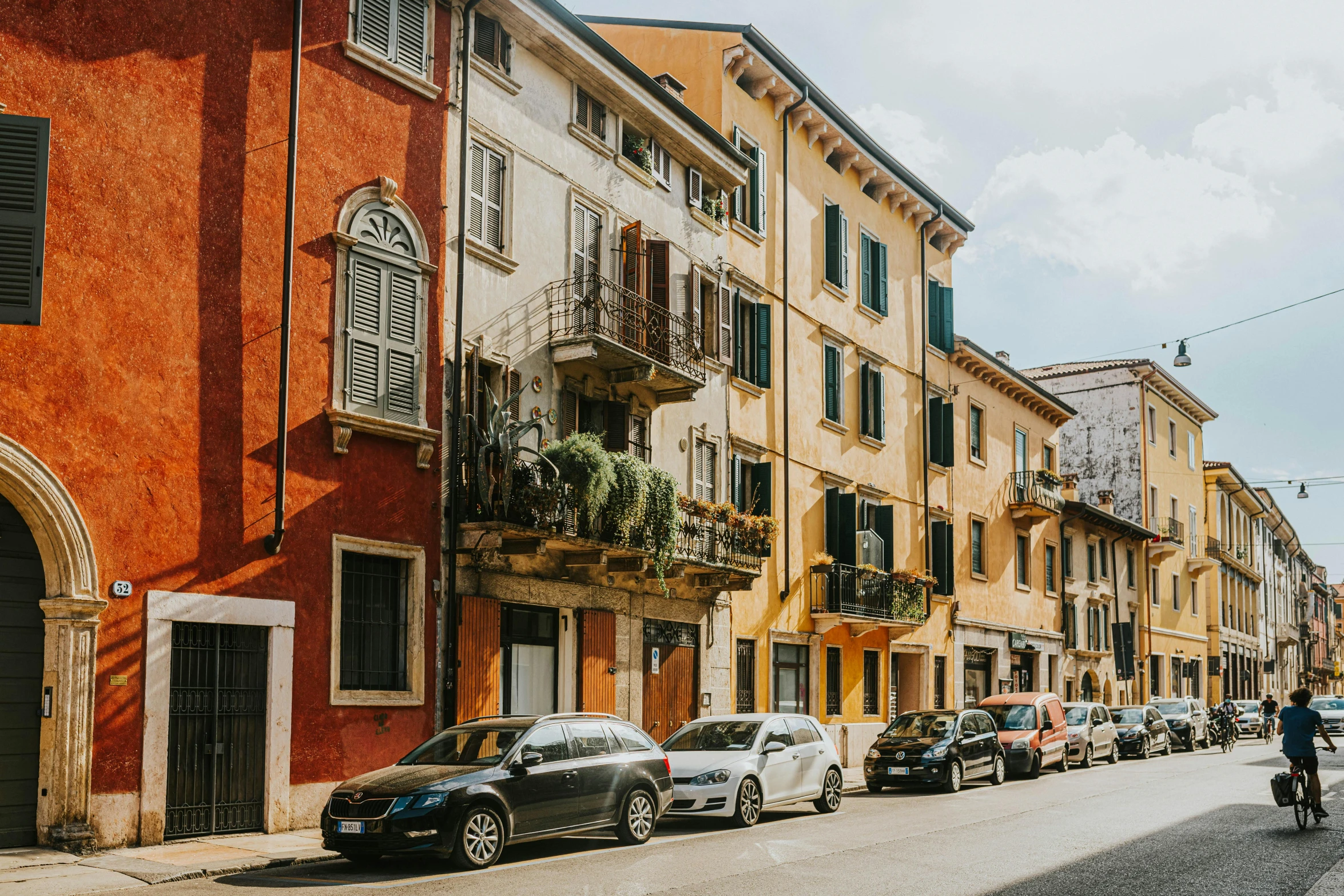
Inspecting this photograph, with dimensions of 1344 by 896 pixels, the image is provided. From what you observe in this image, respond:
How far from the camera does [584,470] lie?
743 inches

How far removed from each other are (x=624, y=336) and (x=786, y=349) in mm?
6967

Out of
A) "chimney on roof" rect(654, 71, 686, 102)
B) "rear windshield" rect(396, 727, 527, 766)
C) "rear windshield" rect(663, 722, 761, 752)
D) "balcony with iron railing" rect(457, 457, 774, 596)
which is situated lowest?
"rear windshield" rect(663, 722, 761, 752)

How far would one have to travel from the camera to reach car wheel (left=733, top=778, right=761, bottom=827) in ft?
54.2

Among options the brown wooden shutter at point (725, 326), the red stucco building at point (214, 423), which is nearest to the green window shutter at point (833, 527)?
the brown wooden shutter at point (725, 326)

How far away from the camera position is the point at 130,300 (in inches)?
573

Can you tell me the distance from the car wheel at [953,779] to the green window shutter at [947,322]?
52.0 feet

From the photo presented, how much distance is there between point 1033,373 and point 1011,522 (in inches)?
865

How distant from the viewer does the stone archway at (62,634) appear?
13.4 meters

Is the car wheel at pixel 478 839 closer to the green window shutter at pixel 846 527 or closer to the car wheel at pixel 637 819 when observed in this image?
the car wheel at pixel 637 819

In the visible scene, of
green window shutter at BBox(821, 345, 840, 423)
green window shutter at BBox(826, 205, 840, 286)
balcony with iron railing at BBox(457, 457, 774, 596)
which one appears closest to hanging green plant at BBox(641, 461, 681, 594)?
balcony with iron railing at BBox(457, 457, 774, 596)

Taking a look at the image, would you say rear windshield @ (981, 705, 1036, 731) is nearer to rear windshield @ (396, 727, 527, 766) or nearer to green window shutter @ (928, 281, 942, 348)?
green window shutter @ (928, 281, 942, 348)

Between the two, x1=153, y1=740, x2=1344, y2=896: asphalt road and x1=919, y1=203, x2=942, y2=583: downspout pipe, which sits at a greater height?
x1=919, y1=203, x2=942, y2=583: downspout pipe

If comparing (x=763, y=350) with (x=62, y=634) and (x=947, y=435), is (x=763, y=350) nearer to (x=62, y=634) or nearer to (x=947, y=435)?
(x=947, y=435)

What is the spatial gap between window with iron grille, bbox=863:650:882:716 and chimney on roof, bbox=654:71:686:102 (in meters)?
13.7
